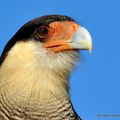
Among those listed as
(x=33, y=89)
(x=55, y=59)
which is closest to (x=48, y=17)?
(x=55, y=59)

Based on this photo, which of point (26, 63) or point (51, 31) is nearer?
point (26, 63)

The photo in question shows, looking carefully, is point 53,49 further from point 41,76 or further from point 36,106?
point 36,106

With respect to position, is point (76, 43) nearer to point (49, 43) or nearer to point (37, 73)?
point (49, 43)

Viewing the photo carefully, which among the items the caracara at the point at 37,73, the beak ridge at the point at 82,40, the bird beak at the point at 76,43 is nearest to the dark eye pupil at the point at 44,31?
the caracara at the point at 37,73

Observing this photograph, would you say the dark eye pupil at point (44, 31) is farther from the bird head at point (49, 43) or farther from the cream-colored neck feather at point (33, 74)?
the cream-colored neck feather at point (33, 74)

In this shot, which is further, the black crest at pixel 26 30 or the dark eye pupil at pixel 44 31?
the dark eye pupil at pixel 44 31

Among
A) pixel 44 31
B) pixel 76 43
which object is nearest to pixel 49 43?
pixel 44 31

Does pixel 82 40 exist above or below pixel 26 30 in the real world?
below
